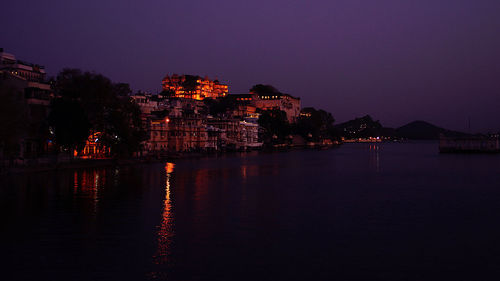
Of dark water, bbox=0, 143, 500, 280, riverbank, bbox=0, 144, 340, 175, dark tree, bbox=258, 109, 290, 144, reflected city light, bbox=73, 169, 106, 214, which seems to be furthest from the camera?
dark tree, bbox=258, 109, 290, 144

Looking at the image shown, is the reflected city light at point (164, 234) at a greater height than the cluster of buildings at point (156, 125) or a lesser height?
lesser

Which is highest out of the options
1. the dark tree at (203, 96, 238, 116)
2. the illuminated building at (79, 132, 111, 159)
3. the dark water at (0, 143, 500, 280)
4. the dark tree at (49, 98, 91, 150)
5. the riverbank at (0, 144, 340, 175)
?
the dark tree at (203, 96, 238, 116)

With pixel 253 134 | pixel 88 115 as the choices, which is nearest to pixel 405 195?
pixel 88 115

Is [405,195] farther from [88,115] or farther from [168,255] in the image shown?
[88,115]

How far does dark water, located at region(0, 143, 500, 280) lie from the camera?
16.8 meters

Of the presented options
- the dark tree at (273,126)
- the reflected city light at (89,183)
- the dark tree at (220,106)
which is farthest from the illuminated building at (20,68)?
the dark tree at (220,106)

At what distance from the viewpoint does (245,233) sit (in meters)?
22.7

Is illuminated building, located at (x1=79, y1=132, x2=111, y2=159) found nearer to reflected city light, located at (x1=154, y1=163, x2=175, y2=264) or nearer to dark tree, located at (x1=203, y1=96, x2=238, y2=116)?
reflected city light, located at (x1=154, y1=163, x2=175, y2=264)

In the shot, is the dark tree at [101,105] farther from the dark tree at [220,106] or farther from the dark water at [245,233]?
the dark tree at [220,106]

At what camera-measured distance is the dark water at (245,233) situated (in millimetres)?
16766

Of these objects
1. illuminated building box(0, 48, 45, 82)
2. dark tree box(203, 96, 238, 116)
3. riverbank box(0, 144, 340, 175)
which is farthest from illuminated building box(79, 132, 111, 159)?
dark tree box(203, 96, 238, 116)

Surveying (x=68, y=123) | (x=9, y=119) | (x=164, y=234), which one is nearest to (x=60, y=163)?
(x=68, y=123)

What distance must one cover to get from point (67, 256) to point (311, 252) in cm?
920

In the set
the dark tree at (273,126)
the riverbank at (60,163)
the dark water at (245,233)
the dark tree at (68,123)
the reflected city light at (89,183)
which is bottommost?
the dark water at (245,233)
